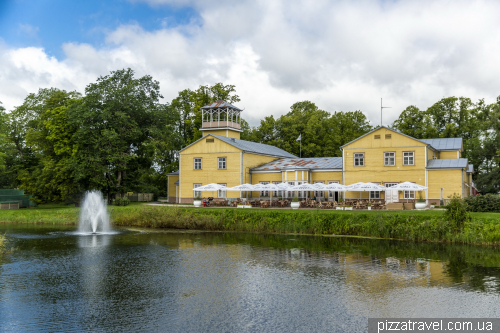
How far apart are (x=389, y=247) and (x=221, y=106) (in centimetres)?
2992

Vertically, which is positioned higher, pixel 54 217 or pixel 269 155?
pixel 269 155

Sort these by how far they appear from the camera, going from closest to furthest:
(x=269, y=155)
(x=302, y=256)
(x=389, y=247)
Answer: (x=302, y=256) → (x=389, y=247) → (x=269, y=155)

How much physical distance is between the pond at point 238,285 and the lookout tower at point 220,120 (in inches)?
1015

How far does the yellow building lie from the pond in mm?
13903

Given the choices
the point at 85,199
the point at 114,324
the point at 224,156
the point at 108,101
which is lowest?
the point at 114,324

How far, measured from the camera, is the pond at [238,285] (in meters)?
12.0

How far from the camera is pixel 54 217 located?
3672cm

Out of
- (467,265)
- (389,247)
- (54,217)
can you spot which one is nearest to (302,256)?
(389,247)

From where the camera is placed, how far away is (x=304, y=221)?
96.0 ft

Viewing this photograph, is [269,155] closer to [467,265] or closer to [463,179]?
[463,179]

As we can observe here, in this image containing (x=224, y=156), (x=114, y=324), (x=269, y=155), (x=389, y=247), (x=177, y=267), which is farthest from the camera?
(x=269, y=155)

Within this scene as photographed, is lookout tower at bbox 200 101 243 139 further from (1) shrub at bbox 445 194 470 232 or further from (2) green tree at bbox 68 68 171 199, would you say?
(1) shrub at bbox 445 194 470 232

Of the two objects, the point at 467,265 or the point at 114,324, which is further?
the point at 467,265

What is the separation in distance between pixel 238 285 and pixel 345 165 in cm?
2657
